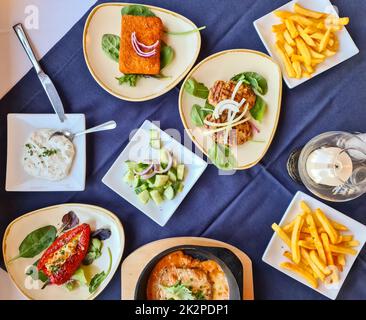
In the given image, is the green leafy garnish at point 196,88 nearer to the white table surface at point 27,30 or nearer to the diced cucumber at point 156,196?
the diced cucumber at point 156,196

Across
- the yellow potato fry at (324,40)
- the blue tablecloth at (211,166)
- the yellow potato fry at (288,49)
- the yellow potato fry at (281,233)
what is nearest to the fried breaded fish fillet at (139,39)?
the blue tablecloth at (211,166)

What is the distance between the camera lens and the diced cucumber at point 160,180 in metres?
1.57

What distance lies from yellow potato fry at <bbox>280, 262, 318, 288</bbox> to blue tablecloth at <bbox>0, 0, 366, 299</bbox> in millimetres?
82

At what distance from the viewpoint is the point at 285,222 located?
159 cm

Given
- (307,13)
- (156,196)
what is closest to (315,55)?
(307,13)

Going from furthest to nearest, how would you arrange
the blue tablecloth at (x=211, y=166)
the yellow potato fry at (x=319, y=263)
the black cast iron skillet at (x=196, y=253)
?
1. the blue tablecloth at (x=211, y=166)
2. the yellow potato fry at (x=319, y=263)
3. the black cast iron skillet at (x=196, y=253)

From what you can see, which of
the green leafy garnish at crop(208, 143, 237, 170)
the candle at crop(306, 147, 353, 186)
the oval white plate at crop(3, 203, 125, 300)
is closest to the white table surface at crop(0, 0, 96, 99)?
the oval white plate at crop(3, 203, 125, 300)

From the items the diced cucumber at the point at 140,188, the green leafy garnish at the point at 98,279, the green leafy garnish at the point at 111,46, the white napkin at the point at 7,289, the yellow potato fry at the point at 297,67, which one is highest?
the green leafy garnish at the point at 111,46

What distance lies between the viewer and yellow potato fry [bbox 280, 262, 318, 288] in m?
1.55

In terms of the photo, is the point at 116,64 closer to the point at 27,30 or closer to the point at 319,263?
the point at 27,30

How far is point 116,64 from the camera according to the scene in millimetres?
1609

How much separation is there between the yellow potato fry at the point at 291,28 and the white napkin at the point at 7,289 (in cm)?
133

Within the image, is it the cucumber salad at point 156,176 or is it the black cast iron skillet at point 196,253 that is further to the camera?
the cucumber salad at point 156,176
